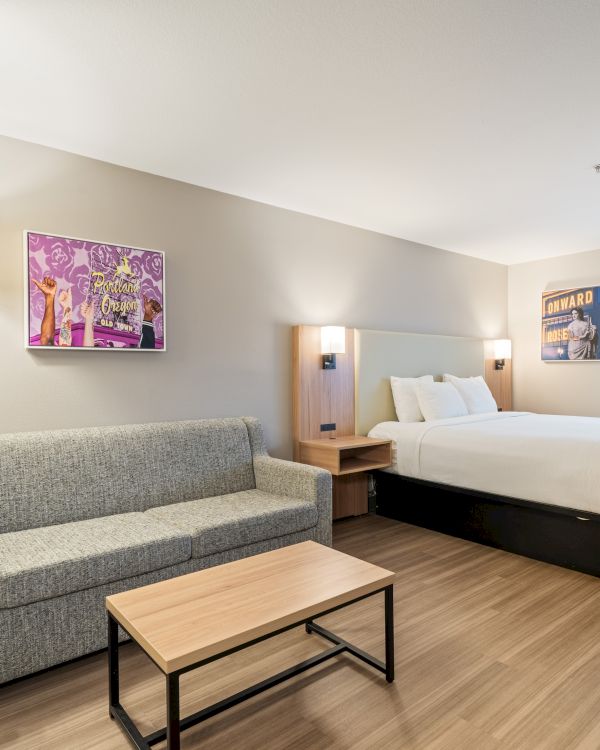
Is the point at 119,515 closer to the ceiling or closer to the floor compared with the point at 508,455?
closer to the floor

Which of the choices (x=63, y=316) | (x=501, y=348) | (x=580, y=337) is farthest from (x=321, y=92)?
(x=580, y=337)

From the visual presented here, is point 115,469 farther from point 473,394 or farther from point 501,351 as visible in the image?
point 501,351

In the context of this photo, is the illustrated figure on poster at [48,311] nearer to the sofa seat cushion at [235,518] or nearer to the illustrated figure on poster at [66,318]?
the illustrated figure on poster at [66,318]

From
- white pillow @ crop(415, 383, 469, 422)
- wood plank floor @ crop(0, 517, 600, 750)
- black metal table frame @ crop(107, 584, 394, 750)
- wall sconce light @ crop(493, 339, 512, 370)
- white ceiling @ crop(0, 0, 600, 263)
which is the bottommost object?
wood plank floor @ crop(0, 517, 600, 750)

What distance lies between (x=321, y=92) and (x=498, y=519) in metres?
2.73

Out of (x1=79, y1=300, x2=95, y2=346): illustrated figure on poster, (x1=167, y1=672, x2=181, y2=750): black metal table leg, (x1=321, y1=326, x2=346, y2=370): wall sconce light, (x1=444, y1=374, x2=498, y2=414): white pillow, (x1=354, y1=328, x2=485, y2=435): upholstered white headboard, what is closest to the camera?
(x1=167, y1=672, x2=181, y2=750): black metal table leg

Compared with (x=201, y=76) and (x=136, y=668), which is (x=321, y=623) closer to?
(x=136, y=668)

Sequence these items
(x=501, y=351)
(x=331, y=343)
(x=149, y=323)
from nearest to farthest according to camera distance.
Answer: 1. (x=149, y=323)
2. (x=331, y=343)
3. (x=501, y=351)

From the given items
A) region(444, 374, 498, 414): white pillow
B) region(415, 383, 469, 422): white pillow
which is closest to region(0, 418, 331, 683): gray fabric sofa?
region(415, 383, 469, 422): white pillow

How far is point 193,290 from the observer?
337 centimetres

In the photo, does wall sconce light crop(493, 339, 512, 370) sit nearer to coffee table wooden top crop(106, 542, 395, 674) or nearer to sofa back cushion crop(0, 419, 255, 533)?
sofa back cushion crop(0, 419, 255, 533)

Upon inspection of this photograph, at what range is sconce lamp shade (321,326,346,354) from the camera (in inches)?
152

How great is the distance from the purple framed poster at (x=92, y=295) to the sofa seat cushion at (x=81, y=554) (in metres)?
1.03

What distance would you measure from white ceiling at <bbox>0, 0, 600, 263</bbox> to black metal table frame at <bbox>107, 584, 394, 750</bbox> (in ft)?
6.75
